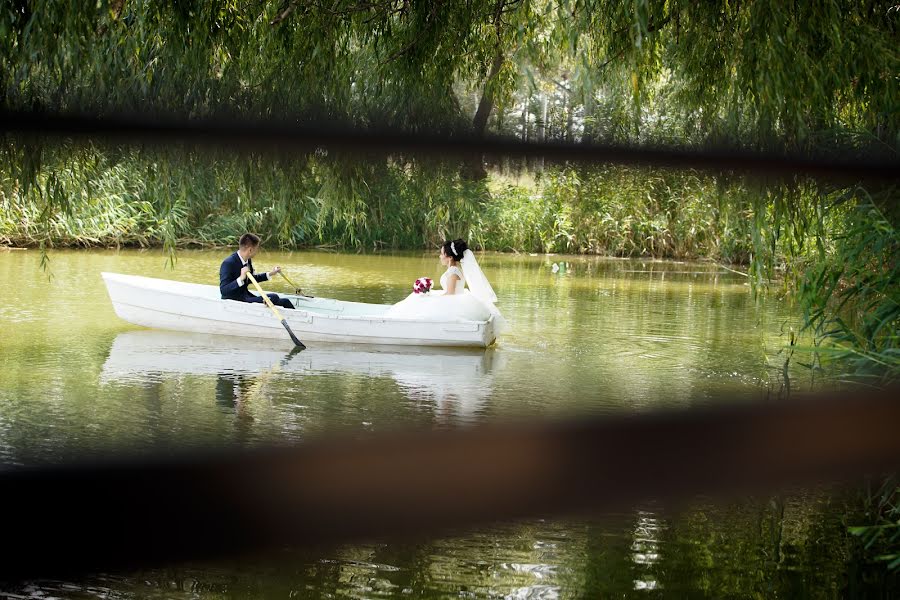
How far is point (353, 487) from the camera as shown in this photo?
17.6 inches

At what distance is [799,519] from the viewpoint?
4227mm

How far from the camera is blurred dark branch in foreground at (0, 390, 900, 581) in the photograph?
0.43 metres

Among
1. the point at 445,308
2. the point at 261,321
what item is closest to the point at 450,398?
the point at 445,308

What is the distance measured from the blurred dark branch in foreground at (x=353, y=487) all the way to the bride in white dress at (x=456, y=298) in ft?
26.0

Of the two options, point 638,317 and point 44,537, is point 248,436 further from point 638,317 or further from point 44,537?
point 638,317

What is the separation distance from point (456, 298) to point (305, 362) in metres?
1.51

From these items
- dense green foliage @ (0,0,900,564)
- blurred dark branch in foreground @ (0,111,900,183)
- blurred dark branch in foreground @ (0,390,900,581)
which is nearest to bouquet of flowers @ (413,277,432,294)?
dense green foliage @ (0,0,900,564)

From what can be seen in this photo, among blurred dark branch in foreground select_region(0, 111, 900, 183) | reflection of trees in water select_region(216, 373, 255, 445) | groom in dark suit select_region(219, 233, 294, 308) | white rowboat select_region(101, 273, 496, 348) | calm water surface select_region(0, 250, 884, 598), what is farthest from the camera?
groom in dark suit select_region(219, 233, 294, 308)

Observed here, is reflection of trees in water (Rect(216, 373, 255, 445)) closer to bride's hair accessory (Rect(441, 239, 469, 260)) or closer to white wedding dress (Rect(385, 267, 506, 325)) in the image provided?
white wedding dress (Rect(385, 267, 506, 325))

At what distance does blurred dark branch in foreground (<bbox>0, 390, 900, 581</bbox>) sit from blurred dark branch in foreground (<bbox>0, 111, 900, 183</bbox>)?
10.1 inches

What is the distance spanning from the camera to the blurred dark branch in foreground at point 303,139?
69cm

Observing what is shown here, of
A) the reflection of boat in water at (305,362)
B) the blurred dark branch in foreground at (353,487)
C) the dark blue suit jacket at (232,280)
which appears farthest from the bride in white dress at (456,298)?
the blurred dark branch in foreground at (353,487)

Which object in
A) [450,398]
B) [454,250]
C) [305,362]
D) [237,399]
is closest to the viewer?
[237,399]

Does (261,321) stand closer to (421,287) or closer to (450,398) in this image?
(421,287)
